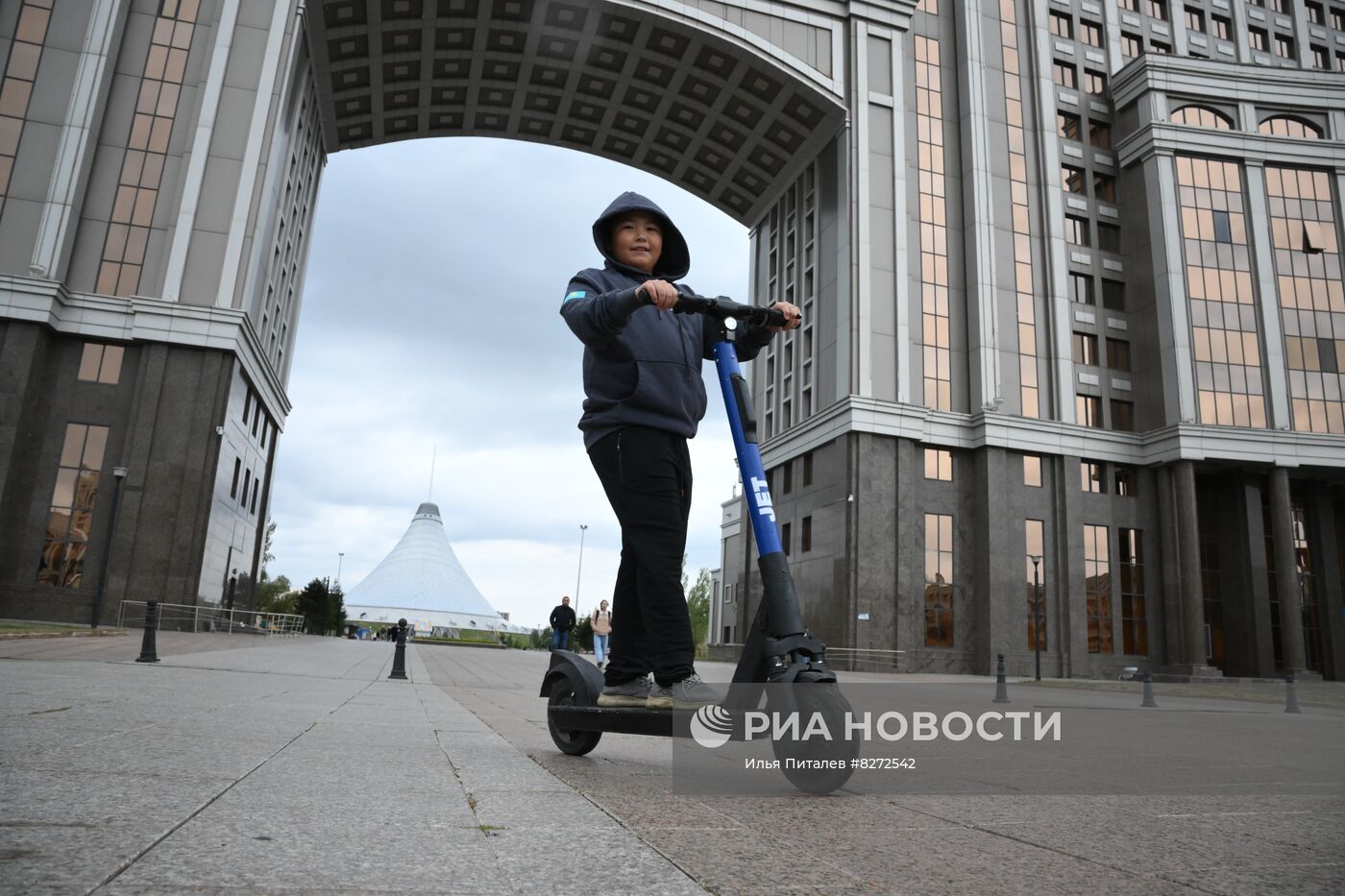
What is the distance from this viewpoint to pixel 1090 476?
1519 inches

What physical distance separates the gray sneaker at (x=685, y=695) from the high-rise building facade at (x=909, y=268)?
99.2 ft

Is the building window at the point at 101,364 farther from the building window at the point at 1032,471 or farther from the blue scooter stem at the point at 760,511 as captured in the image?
the building window at the point at 1032,471

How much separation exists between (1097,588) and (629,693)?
127 ft


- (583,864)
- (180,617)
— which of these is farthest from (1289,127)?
(583,864)

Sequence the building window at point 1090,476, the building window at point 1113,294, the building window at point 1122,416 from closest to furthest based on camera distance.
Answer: the building window at point 1090,476, the building window at point 1122,416, the building window at point 1113,294

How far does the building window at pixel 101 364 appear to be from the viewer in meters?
29.7

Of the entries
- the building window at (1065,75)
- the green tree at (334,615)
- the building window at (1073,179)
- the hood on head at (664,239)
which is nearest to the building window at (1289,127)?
the building window at (1073,179)

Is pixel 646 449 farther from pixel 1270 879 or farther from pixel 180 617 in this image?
pixel 180 617

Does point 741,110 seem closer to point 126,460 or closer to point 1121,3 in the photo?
point 1121,3

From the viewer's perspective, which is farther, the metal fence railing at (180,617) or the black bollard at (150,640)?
the metal fence railing at (180,617)

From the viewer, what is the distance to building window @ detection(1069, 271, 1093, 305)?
40.7 metres

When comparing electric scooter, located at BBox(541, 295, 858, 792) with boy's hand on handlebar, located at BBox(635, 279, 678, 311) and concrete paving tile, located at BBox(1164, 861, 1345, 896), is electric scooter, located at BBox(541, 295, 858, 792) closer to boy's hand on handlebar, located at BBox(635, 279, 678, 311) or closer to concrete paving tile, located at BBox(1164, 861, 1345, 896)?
boy's hand on handlebar, located at BBox(635, 279, 678, 311)

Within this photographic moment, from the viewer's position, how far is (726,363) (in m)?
3.87

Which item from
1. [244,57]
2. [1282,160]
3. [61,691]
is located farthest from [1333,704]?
[244,57]
